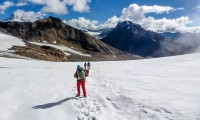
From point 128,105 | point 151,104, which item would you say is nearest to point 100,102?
point 128,105

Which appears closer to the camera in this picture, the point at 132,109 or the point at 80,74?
the point at 132,109

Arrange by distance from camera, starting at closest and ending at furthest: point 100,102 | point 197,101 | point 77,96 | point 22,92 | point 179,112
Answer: point 179,112, point 197,101, point 100,102, point 77,96, point 22,92

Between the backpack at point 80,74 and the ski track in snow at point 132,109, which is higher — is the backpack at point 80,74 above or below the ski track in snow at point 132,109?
above

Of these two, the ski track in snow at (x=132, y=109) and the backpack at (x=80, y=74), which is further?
the backpack at (x=80, y=74)

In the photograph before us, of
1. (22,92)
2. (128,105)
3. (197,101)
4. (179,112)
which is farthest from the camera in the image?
(22,92)

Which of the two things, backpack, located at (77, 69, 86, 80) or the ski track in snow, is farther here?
backpack, located at (77, 69, 86, 80)

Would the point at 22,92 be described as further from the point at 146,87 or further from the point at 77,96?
the point at 146,87

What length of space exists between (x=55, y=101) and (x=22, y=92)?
3461mm

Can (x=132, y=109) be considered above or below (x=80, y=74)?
below

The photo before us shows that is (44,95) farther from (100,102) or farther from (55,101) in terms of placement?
(100,102)

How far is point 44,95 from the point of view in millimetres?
16297

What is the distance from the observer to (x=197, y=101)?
12117mm

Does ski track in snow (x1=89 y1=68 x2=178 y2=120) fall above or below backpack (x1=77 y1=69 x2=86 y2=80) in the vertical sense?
below

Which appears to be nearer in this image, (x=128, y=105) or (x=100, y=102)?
(x=128, y=105)
